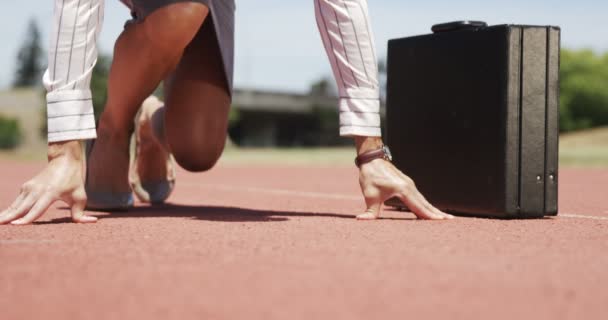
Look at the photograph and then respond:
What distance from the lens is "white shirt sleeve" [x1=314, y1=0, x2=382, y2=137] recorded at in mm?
2744

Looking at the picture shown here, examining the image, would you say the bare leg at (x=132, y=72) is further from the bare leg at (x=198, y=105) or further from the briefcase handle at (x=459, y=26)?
the briefcase handle at (x=459, y=26)

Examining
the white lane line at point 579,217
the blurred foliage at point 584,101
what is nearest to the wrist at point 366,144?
the white lane line at point 579,217

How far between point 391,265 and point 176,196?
3368 mm

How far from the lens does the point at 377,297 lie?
4.55 ft

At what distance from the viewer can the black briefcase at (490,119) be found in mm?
2910

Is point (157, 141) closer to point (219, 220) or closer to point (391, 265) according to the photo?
point (219, 220)

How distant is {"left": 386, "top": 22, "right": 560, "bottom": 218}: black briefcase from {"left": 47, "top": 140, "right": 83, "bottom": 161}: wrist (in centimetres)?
134

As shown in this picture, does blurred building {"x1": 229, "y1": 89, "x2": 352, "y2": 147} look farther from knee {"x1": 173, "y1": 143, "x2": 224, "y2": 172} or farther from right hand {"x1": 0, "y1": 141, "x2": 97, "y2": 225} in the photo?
right hand {"x1": 0, "y1": 141, "x2": 97, "y2": 225}

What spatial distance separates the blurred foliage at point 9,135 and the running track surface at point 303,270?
36685mm

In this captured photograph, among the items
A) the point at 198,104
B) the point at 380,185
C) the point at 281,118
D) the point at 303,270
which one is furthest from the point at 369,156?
the point at 281,118

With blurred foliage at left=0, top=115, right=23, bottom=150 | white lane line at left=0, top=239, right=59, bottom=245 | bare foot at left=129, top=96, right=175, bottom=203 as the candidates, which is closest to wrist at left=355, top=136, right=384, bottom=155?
white lane line at left=0, top=239, right=59, bottom=245

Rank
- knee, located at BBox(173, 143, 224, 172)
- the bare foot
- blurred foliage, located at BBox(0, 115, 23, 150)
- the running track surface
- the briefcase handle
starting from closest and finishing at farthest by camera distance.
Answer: the running track surface, the briefcase handle, knee, located at BBox(173, 143, 224, 172), the bare foot, blurred foliage, located at BBox(0, 115, 23, 150)

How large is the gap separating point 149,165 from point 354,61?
5.11 feet

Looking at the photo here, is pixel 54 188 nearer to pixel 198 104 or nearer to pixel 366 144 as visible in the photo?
pixel 198 104
